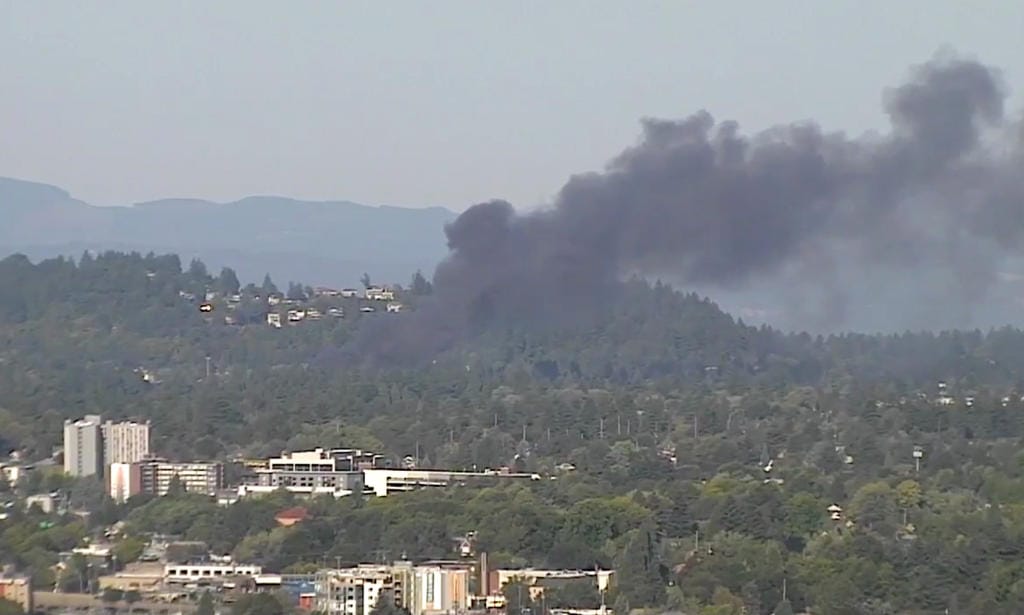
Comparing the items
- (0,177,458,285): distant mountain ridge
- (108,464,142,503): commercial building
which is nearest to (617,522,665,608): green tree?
(108,464,142,503): commercial building

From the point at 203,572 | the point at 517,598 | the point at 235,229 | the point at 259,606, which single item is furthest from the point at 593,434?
the point at 235,229

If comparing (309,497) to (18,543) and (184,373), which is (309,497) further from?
(184,373)

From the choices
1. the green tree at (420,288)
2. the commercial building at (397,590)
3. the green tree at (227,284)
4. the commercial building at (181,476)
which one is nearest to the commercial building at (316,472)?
the commercial building at (181,476)

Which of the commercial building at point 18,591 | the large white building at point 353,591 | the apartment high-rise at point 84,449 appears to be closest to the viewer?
the large white building at point 353,591

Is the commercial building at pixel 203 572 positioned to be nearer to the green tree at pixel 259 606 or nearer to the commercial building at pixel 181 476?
the green tree at pixel 259 606

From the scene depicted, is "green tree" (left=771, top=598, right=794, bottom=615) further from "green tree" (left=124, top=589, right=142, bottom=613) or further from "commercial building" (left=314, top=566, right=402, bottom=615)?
"green tree" (left=124, top=589, right=142, bottom=613)

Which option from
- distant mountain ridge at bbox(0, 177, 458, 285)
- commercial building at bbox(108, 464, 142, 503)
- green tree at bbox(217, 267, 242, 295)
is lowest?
commercial building at bbox(108, 464, 142, 503)
